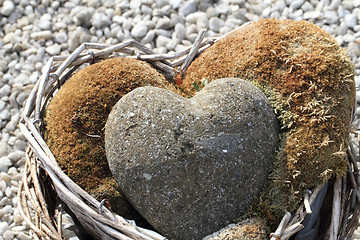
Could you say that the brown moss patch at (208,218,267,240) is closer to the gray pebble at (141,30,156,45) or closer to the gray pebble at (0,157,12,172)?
the gray pebble at (0,157,12,172)

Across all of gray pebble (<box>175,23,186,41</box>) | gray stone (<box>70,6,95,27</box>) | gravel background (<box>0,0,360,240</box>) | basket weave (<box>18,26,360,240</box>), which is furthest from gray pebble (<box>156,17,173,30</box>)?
basket weave (<box>18,26,360,240</box>)

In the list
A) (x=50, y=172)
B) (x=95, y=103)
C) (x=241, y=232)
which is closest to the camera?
(x=241, y=232)

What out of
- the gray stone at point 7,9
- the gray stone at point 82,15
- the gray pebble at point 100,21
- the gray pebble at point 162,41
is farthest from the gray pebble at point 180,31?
the gray stone at point 7,9

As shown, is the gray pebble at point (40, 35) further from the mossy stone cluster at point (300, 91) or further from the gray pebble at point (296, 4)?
the gray pebble at point (296, 4)

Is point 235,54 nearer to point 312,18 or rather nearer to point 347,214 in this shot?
point 347,214

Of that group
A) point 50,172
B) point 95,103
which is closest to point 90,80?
point 95,103

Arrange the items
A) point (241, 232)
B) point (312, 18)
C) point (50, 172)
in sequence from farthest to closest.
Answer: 1. point (312, 18)
2. point (50, 172)
3. point (241, 232)
